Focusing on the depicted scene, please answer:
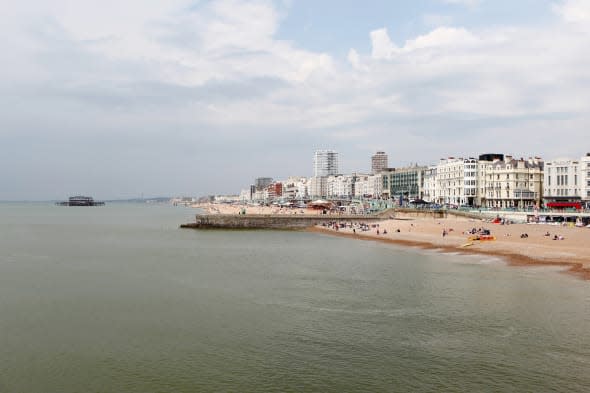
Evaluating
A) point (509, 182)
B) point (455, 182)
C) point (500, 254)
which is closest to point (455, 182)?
point (455, 182)

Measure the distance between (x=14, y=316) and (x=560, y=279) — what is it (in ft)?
107

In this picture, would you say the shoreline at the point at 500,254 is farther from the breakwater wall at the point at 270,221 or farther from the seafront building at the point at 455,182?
the seafront building at the point at 455,182

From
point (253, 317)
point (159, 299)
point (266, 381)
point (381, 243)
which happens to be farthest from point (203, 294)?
point (381, 243)

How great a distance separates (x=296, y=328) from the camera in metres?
23.8

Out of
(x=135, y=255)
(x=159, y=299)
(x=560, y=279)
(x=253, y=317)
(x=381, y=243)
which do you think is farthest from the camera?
(x=381, y=243)

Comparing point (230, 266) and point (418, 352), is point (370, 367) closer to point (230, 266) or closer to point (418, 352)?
point (418, 352)

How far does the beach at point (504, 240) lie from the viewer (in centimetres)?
4241

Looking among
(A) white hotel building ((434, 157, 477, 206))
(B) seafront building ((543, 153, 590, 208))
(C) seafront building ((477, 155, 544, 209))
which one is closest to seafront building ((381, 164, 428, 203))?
(A) white hotel building ((434, 157, 477, 206))

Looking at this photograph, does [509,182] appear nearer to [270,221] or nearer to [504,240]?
[270,221]

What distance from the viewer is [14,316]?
26.9 meters

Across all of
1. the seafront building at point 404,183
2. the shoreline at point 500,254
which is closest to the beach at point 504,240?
the shoreline at point 500,254

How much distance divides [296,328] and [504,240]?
38363 mm

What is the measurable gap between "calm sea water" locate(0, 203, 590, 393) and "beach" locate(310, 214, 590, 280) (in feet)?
14.0

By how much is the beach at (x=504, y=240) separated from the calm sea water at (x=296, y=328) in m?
4.28
